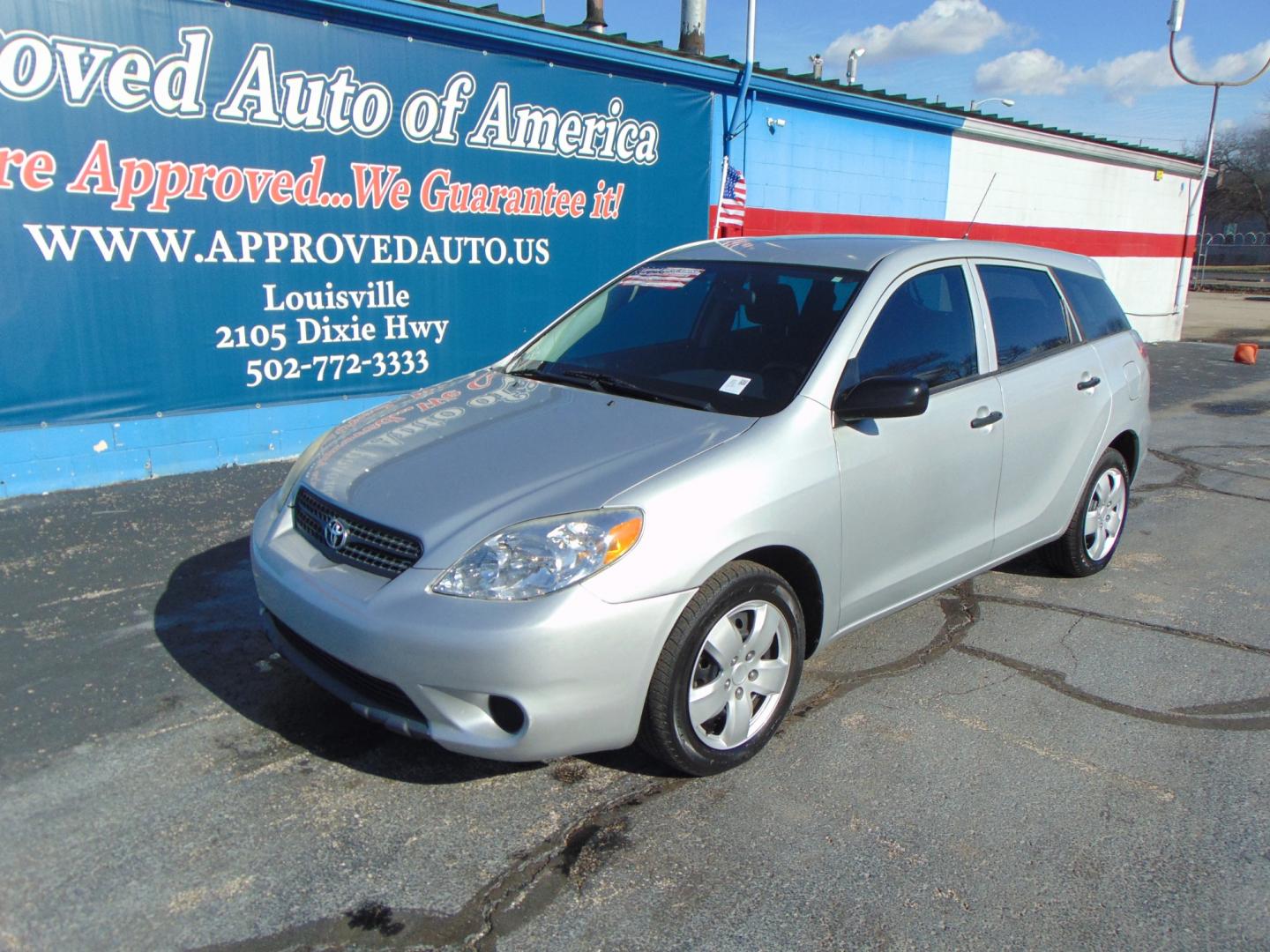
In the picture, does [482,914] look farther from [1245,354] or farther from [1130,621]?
[1245,354]

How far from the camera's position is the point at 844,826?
119 inches

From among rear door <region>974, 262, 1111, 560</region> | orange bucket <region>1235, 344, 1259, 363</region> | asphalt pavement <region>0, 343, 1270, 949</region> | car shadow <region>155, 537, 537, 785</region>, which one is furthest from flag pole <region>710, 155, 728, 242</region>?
orange bucket <region>1235, 344, 1259, 363</region>

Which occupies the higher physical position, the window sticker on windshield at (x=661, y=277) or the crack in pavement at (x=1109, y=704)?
the window sticker on windshield at (x=661, y=277)

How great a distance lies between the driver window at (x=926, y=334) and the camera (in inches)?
150

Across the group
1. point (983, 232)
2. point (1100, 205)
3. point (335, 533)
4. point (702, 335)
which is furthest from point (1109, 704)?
point (1100, 205)

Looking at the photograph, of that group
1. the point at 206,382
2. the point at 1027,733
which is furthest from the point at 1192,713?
the point at 206,382

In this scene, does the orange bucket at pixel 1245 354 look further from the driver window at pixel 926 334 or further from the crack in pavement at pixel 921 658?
the driver window at pixel 926 334

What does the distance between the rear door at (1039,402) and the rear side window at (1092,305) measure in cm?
11

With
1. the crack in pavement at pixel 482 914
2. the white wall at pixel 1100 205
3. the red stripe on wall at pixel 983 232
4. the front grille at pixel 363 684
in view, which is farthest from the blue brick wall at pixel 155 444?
the white wall at pixel 1100 205

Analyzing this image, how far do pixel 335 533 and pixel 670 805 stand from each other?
1.39 m

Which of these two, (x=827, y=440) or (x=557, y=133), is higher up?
(x=557, y=133)

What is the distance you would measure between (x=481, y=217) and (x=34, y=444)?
386 centimetres

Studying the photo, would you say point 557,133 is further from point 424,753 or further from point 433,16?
point 424,753

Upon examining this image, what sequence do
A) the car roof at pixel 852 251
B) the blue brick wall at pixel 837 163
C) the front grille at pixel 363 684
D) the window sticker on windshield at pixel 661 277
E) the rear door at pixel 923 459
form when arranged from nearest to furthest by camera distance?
the front grille at pixel 363 684, the rear door at pixel 923 459, the car roof at pixel 852 251, the window sticker on windshield at pixel 661 277, the blue brick wall at pixel 837 163
